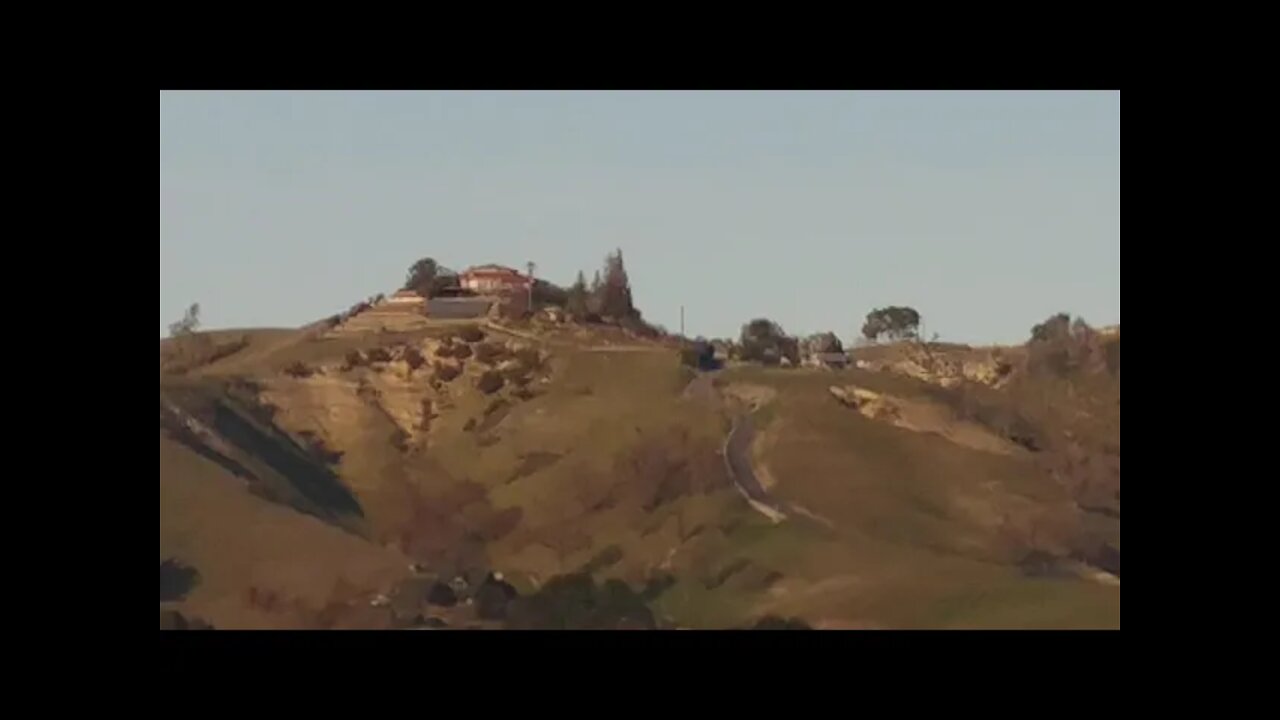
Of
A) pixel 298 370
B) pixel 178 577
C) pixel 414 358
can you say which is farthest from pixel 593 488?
pixel 178 577

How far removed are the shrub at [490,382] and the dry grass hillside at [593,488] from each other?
15 mm

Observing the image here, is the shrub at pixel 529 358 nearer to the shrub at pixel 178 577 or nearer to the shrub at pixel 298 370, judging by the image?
the shrub at pixel 298 370

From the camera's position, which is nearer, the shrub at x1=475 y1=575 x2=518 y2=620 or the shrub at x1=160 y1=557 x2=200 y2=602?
the shrub at x1=160 y1=557 x2=200 y2=602

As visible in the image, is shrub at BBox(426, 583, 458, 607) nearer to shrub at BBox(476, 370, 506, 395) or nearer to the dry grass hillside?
the dry grass hillside

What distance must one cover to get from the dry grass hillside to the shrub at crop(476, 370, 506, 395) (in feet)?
0.05

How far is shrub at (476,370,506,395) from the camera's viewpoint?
32.9ft

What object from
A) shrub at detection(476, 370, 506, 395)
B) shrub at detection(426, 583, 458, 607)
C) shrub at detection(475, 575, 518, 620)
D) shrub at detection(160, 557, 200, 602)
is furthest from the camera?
shrub at detection(476, 370, 506, 395)

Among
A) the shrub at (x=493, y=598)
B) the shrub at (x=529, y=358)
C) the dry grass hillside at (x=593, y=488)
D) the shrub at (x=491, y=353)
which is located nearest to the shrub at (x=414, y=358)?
the dry grass hillside at (x=593, y=488)

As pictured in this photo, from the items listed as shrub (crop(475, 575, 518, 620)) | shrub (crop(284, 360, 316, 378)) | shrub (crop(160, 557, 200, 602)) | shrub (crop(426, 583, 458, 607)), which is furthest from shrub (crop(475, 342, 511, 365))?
shrub (crop(160, 557, 200, 602))

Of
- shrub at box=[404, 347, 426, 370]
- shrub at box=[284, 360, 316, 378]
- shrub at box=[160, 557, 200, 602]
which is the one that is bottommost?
shrub at box=[160, 557, 200, 602]

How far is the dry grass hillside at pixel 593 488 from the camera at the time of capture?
9.09 meters

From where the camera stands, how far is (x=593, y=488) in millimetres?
9891
